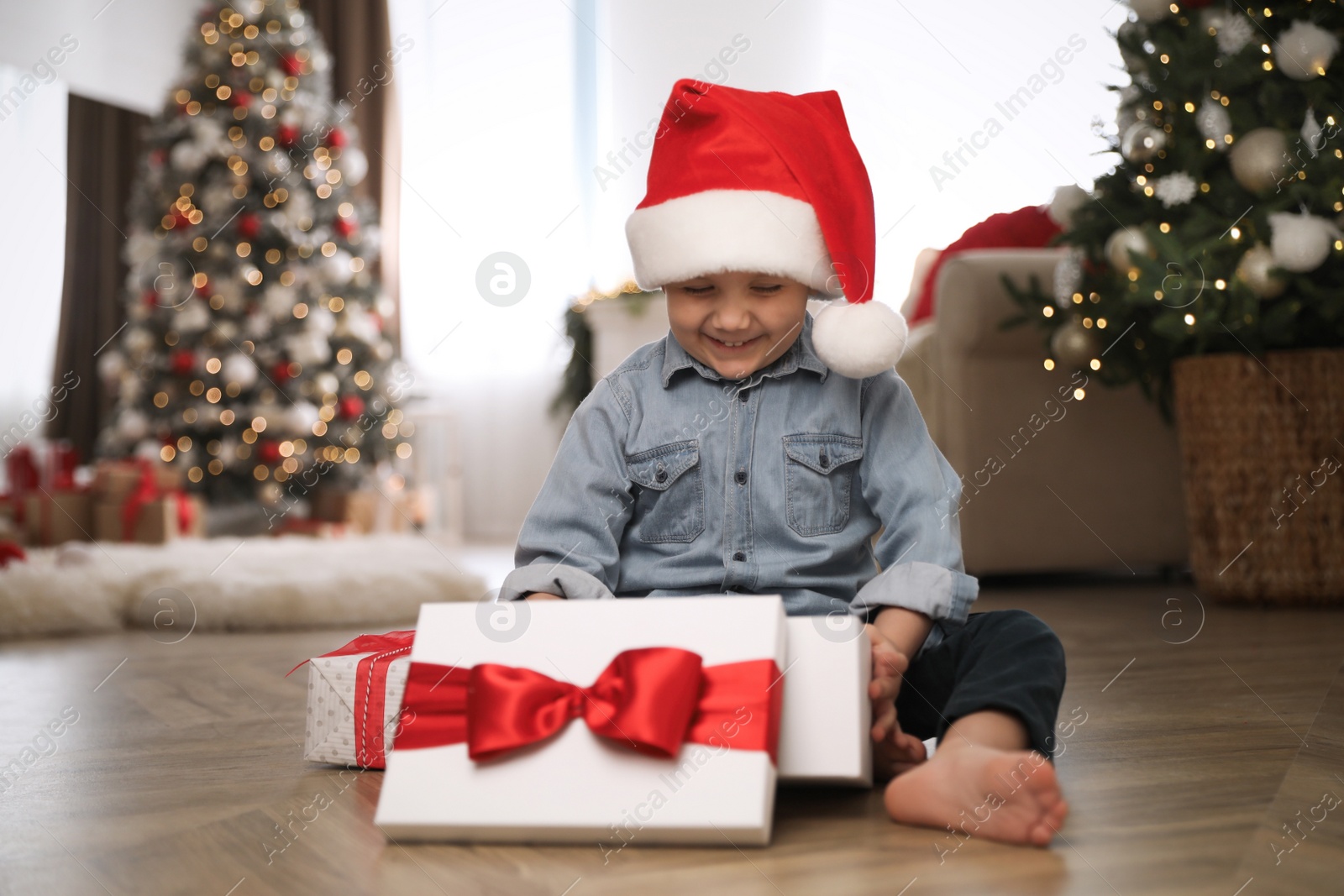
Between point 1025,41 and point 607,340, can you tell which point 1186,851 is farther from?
point 607,340

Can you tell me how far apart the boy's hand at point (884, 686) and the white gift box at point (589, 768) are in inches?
4.8

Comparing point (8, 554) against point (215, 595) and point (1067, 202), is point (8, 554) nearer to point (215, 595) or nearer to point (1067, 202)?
point (215, 595)

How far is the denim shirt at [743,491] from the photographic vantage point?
0.95 metres

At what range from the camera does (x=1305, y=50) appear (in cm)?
177

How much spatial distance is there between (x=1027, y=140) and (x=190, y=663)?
2.19 metres

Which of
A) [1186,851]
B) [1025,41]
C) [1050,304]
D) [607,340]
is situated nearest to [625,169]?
[607,340]

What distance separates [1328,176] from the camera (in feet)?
5.74

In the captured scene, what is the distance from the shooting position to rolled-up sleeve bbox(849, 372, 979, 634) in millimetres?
883

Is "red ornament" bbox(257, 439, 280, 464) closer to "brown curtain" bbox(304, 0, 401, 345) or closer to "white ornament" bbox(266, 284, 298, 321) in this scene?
"white ornament" bbox(266, 284, 298, 321)

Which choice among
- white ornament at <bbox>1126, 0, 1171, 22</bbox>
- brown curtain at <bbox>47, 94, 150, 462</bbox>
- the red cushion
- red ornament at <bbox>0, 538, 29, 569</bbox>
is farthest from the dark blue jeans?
brown curtain at <bbox>47, 94, 150, 462</bbox>

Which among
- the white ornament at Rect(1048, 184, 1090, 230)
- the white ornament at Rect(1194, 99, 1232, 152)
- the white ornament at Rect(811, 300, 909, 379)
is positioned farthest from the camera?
the white ornament at Rect(1048, 184, 1090, 230)

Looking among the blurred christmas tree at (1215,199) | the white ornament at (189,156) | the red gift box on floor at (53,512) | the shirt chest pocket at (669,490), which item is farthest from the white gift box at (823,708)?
the white ornament at (189,156)

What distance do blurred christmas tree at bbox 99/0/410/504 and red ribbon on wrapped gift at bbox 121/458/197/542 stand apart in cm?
21

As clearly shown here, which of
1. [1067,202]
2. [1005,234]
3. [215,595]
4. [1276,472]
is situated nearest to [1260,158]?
[1067,202]
